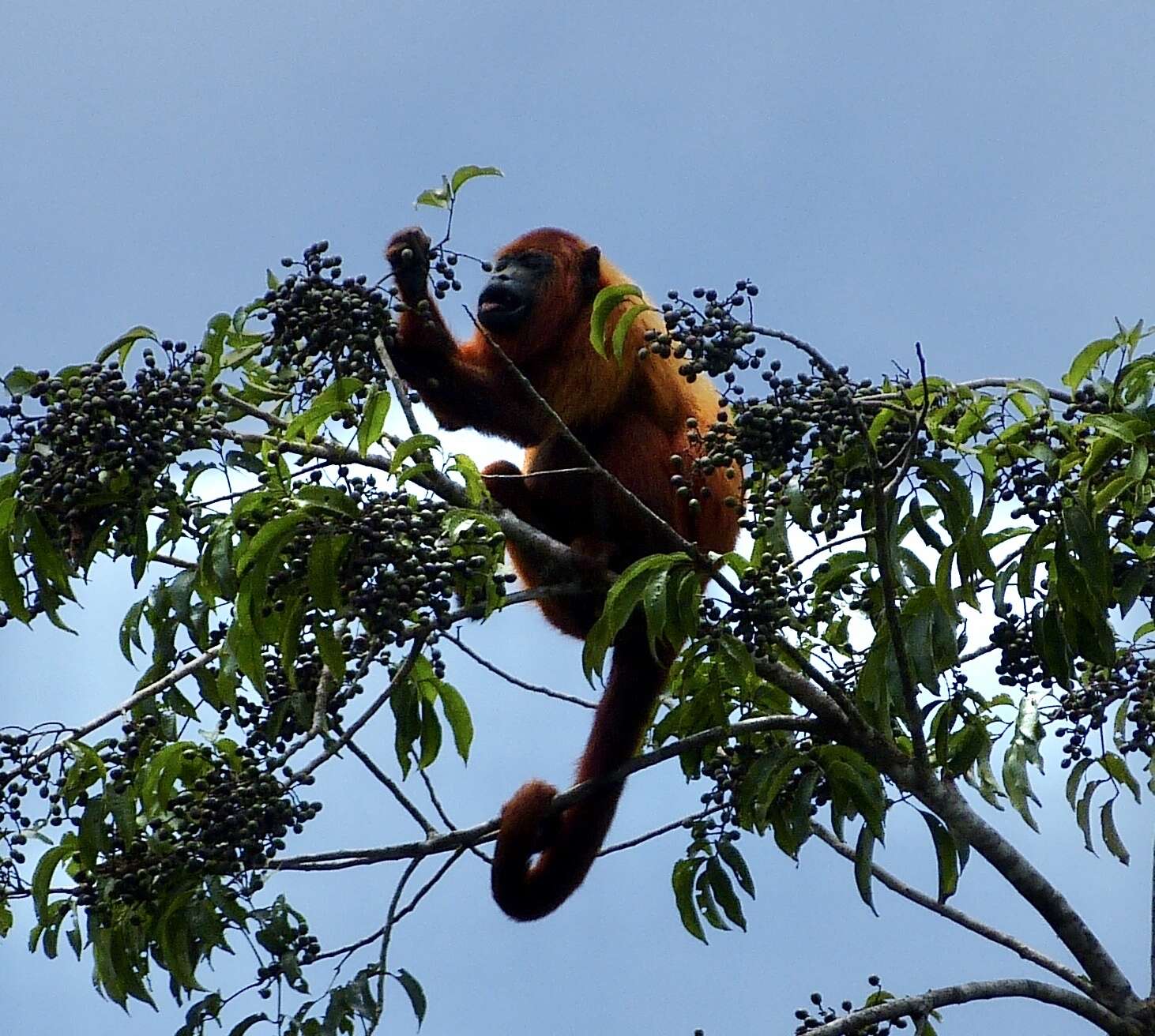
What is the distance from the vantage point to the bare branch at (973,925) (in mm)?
5820

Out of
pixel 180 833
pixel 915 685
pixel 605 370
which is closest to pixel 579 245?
pixel 605 370

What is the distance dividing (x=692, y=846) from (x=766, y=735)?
1.89 ft

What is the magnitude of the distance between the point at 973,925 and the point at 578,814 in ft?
5.80

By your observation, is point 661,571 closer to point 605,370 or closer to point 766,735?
point 766,735

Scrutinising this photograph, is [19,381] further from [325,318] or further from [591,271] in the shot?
[591,271]

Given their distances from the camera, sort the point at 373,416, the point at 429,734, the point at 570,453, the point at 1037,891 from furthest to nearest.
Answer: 1. the point at 570,453
2. the point at 1037,891
3. the point at 429,734
4. the point at 373,416

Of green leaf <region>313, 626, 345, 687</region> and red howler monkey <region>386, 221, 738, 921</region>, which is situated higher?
red howler monkey <region>386, 221, 738, 921</region>

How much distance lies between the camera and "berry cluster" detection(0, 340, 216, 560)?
15.4 feet

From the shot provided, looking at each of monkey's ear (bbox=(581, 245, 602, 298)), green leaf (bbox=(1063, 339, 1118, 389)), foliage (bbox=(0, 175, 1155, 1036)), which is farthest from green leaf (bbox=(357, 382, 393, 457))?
monkey's ear (bbox=(581, 245, 602, 298))

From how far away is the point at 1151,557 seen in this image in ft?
16.9

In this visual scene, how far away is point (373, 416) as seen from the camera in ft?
14.7

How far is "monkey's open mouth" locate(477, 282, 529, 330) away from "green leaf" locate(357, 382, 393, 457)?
3.05 metres

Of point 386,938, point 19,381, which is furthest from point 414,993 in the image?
point 19,381

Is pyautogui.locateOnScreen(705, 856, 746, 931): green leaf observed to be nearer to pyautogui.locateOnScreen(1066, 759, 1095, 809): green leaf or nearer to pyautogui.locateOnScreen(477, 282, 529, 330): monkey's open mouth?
pyautogui.locateOnScreen(1066, 759, 1095, 809): green leaf
